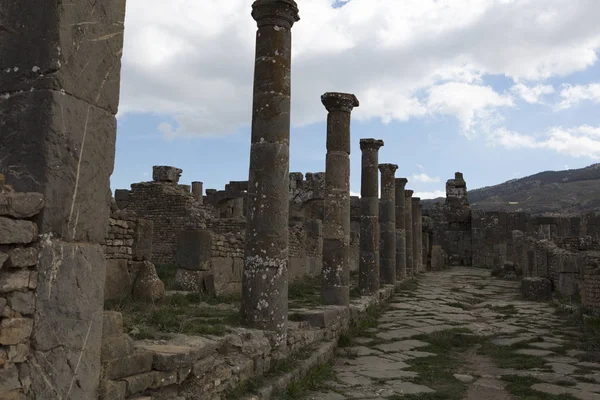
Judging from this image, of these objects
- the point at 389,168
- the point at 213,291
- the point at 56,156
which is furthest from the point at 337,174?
the point at 56,156

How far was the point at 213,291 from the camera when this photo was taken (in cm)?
1025

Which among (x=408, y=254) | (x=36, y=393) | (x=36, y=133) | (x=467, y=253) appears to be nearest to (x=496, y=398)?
(x=36, y=393)

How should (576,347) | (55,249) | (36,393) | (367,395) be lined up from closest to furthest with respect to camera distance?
(36,393), (55,249), (367,395), (576,347)

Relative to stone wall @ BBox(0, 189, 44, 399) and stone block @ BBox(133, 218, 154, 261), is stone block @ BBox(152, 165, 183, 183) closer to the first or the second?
stone block @ BBox(133, 218, 154, 261)

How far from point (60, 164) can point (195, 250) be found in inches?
284

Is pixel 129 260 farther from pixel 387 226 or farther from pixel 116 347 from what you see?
pixel 387 226

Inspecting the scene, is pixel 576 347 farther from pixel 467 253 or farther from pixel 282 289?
pixel 467 253

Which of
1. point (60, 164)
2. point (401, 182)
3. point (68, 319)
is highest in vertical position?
point (401, 182)

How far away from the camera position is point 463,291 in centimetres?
1811

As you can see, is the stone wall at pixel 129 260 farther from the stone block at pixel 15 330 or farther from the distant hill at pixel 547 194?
the distant hill at pixel 547 194

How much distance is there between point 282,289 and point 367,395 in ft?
5.31

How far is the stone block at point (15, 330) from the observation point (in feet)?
9.57

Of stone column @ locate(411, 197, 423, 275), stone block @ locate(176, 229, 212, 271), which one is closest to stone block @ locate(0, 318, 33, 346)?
stone block @ locate(176, 229, 212, 271)

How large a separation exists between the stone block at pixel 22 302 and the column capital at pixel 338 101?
8519 millimetres
